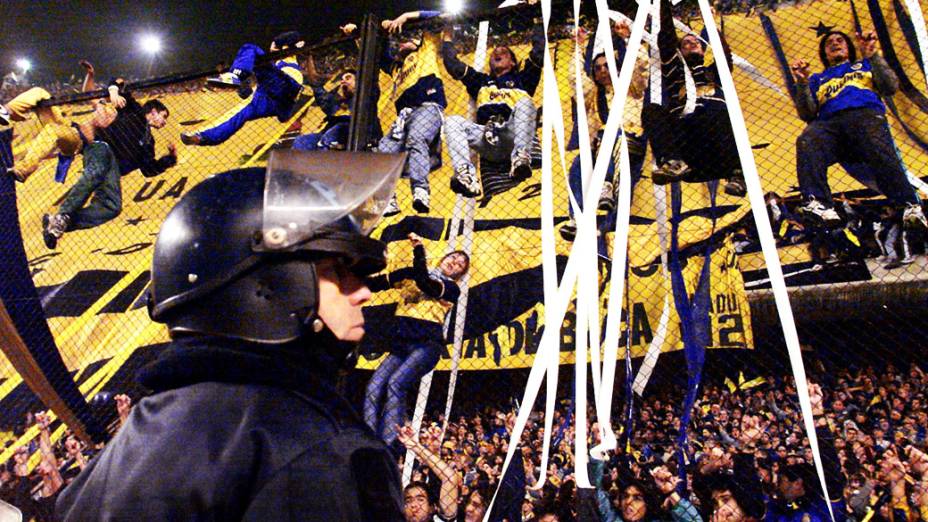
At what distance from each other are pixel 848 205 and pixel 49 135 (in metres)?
5.51

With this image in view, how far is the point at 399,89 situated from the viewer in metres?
4.68

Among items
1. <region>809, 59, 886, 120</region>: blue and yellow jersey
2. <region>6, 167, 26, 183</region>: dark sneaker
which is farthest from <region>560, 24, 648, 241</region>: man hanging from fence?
<region>6, 167, 26, 183</region>: dark sneaker

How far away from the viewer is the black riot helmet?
1104 mm

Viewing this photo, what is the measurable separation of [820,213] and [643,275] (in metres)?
1.03

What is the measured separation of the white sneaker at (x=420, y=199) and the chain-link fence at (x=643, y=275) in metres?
0.01

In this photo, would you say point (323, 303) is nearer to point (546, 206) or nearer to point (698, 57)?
point (546, 206)

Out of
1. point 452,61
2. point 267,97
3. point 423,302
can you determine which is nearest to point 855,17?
point 452,61

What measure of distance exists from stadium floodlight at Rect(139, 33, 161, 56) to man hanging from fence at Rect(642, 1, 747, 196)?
22.4 ft

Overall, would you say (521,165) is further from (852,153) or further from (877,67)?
(877,67)

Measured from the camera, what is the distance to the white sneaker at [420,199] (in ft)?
14.9

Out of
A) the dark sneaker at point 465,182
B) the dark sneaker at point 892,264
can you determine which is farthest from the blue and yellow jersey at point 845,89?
the dark sneaker at point 465,182

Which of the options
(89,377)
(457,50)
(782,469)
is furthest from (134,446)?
(89,377)

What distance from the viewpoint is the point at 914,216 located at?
12.9 feet

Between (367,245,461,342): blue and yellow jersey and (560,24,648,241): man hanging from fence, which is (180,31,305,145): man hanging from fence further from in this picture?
(560,24,648,241): man hanging from fence
